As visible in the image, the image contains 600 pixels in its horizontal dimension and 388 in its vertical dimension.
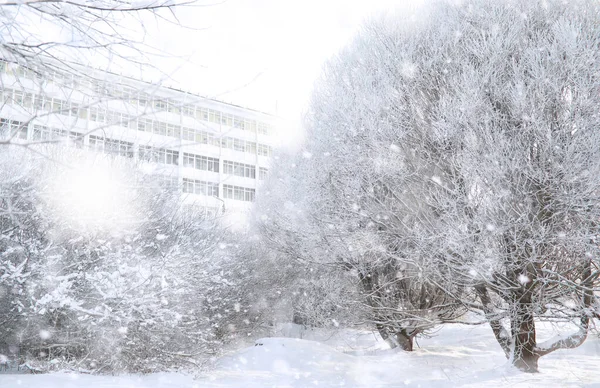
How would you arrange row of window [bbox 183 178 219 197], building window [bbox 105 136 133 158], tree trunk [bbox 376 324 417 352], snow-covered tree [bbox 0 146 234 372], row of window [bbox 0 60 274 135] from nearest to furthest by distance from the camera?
building window [bbox 105 136 133 158]
row of window [bbox 0 60 274 135]
snow-covered tree [bbox 0 146 234 372]
tree trunk [bbox 376 324 417 352]
row of window [bbox 183 178 219 197]

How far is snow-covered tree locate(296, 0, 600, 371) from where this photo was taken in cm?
834

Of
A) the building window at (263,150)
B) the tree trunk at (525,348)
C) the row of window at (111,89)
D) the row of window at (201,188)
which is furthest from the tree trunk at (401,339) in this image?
→ the building window at (263,150)

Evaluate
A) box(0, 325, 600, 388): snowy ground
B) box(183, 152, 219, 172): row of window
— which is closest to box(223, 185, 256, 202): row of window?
box(183, 152, 219, 172): row of window

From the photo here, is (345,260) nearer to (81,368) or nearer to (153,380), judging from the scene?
(153,380)

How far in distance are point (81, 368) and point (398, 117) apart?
9754 millimetres

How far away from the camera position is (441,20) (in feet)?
36.2

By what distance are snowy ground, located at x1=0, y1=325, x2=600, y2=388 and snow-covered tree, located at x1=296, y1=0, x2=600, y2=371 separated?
0.86 meters

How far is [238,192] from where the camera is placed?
39625 millimetres

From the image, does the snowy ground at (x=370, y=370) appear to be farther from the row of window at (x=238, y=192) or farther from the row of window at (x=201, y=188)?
the row of window at (x=238, y=192)

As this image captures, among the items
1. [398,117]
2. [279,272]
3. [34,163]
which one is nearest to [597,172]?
[398,117]

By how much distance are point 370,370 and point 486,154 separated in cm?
695

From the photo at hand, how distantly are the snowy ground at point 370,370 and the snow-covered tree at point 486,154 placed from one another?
0.86 m

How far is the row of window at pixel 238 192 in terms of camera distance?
38.8 meters

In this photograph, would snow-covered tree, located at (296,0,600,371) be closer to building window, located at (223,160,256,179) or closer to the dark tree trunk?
the dark tree trunk
